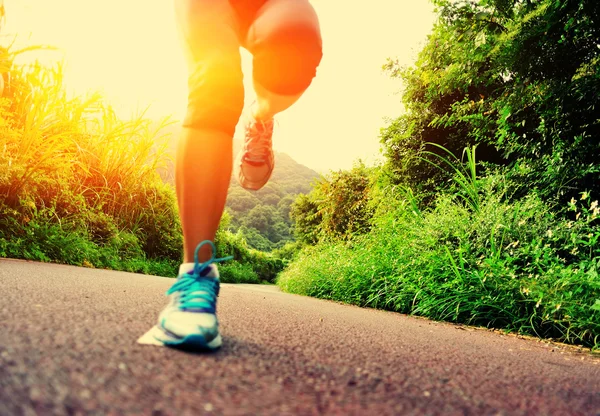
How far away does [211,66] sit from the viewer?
1.46 metres

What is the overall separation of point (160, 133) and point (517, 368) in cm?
685

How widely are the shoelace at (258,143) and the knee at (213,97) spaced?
0.65 metres

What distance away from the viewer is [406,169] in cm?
848

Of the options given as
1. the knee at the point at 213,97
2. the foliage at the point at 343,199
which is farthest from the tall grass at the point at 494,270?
the foliage at the point at 343,199

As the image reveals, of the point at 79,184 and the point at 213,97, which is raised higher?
Answer: the point at 213,97

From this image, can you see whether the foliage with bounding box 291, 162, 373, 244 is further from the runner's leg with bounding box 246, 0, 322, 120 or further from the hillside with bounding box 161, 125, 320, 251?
the hillside with bounding box 161, 125, 320, 251

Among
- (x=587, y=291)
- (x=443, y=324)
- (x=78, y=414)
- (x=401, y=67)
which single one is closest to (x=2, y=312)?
(x=78, y=414)

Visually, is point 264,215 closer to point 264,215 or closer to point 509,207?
point 264,215

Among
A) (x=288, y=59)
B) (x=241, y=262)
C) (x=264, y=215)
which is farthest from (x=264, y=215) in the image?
(x=288, y=59)

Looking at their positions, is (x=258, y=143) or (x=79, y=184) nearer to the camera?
(x=258, y=143)

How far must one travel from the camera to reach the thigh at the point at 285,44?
5.43ft

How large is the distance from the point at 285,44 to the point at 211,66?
1.23 ft

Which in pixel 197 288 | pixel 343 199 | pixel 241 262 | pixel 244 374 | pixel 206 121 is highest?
pixel 343 199

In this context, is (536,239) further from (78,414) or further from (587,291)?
(78,414)
